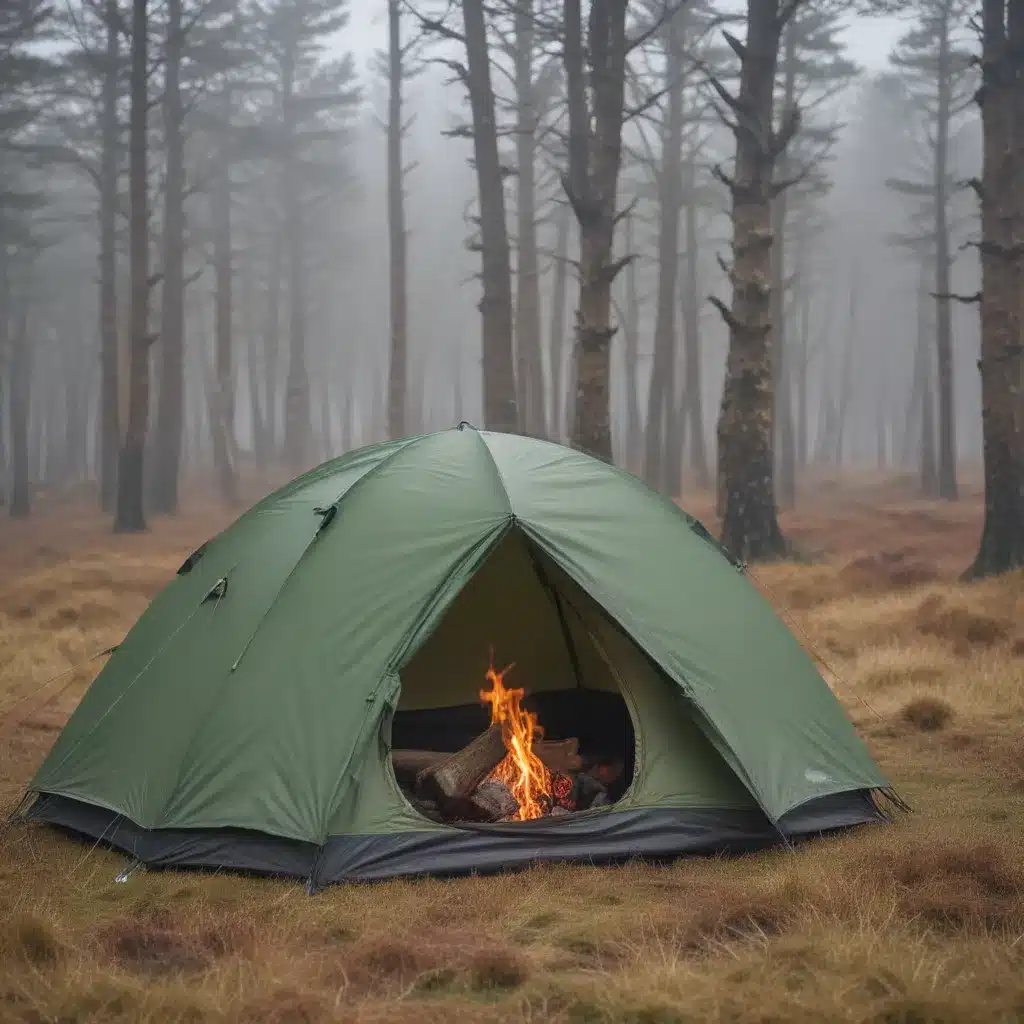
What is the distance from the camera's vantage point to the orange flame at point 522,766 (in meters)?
6.53

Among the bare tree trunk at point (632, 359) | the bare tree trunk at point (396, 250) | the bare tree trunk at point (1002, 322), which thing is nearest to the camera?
the bare tree trunk at point (1002, 322)

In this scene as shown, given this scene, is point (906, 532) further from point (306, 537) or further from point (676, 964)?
point (676, 964)

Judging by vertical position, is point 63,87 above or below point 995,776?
above

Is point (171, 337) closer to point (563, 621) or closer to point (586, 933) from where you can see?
point (563, 621)

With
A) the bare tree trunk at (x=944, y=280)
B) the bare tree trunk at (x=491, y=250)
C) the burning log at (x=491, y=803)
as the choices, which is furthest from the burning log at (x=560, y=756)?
the bare tree trunk at (x=944, y=280)

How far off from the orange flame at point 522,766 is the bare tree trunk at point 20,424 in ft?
68.5

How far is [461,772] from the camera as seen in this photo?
634 cm

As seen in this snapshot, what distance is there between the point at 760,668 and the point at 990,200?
8.50 metres

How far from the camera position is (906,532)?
18.1 metres

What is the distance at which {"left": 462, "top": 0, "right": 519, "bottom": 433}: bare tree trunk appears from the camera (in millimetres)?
15312

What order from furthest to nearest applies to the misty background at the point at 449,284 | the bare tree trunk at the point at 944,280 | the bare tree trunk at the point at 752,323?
the misty background at the point at 449,284 → the bare tree trunk at the point at 944,280 → the bare tree trunk at the point at 752,323

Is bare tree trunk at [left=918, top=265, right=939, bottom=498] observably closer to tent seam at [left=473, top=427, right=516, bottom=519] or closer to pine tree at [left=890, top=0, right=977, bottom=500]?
pine tree at [left=890, top=0, right=977, bottom=500]

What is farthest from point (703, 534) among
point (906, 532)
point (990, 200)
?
point (906, 532)

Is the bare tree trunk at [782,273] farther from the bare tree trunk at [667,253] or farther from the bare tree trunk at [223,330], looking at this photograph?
the bare tree trunk at [223,330]
